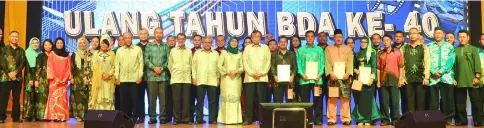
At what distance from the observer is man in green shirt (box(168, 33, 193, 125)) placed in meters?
6.70

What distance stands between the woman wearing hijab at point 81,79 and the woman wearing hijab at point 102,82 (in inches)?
5.7

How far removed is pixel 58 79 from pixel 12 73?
541 millimetres

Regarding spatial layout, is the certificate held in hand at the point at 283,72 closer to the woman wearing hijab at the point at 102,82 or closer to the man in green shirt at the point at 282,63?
the man in green shirt at the point at 282,63

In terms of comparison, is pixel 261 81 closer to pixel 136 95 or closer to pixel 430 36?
pixel 136 95

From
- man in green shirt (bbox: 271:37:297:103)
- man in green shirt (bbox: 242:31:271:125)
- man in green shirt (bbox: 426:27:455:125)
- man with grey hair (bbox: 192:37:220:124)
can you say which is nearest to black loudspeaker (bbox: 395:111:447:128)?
man in green shirt (bbox: 426:27:455:125)

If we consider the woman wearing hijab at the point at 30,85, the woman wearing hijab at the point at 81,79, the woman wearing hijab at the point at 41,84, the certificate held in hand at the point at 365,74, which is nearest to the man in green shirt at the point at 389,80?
the certificate held in hand at the point at 365,74

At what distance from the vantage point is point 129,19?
8.56 m

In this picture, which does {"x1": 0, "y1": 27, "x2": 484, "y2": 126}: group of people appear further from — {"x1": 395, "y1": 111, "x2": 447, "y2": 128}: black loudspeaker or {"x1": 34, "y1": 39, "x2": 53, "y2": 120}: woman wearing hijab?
{"x1": 395, "y1": 111, "x2": 447, "y2": 128}: black loudspeaker

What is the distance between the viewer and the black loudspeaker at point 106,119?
4.61 meters

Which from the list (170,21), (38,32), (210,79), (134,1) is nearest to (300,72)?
(210,79)

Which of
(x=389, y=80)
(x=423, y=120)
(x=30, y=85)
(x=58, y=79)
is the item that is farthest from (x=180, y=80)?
(x=423, y=120)

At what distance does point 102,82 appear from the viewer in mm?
6875

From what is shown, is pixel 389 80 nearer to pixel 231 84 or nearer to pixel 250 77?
pixel 250 77

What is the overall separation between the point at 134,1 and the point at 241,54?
262 centimetres
